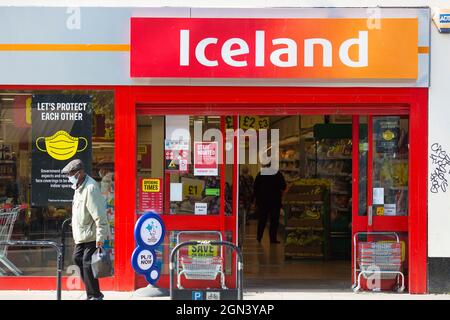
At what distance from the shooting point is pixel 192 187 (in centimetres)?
948

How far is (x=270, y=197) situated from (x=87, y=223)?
6730 millimetres

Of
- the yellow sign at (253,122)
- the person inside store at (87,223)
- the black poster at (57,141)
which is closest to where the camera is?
the person inside store at (87,223)

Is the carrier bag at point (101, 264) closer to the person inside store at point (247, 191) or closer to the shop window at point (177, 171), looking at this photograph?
the shop window at point (177, 171)

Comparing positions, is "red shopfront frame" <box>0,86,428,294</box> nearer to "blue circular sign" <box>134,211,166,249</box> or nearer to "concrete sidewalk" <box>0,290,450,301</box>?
"concrete sidewalk" <box>0,290,450,301</box>

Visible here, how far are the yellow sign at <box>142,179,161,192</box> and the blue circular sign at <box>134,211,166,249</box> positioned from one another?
3.33ft

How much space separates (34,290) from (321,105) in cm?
487

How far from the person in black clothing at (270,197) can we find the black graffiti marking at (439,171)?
521cm

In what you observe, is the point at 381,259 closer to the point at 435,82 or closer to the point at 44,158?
the point at 435,82

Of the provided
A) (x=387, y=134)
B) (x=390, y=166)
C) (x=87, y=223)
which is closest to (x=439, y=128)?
(x=387, y=134)

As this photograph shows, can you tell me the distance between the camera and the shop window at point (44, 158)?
9211mm

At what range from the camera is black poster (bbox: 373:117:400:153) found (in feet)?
31.1

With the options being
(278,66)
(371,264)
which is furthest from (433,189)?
(278,66)
